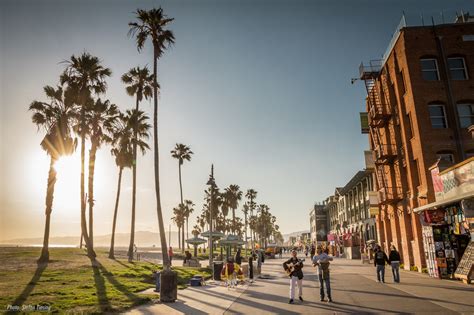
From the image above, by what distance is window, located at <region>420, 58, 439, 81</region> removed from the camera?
25297 millimetres

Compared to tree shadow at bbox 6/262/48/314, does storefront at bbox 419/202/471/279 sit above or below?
above

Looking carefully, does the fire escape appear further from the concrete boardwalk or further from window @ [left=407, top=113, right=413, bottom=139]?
the concrete boardwalk

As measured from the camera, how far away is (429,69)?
2547 cm

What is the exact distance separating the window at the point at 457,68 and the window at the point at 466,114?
2220mm

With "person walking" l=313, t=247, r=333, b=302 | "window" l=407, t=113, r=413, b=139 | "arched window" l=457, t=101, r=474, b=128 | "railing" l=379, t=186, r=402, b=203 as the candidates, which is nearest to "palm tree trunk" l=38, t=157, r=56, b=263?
"person walking" l=313, t=247, r=333, b=302

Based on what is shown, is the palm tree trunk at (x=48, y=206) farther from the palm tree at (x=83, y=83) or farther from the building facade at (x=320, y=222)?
the building facade at (x=320, y=222)

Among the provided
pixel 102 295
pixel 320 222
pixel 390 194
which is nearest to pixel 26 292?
pixel 102 295

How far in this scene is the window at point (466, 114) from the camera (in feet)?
80.0

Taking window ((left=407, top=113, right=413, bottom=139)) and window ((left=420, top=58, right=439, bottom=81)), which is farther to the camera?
window ((left=407, top=113, right=413, bottom=139))

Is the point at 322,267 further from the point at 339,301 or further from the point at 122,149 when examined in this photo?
the point at 122,149

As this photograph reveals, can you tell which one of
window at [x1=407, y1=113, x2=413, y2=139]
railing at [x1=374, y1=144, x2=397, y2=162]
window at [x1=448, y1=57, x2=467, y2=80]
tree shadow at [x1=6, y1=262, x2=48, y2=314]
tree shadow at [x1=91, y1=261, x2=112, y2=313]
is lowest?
tree shadow at [x1=91, y1=261, x2=112, y2=313]

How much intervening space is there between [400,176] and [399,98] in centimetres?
617

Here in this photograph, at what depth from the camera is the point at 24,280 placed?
719 inches

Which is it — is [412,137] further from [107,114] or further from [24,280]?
[107,114]
